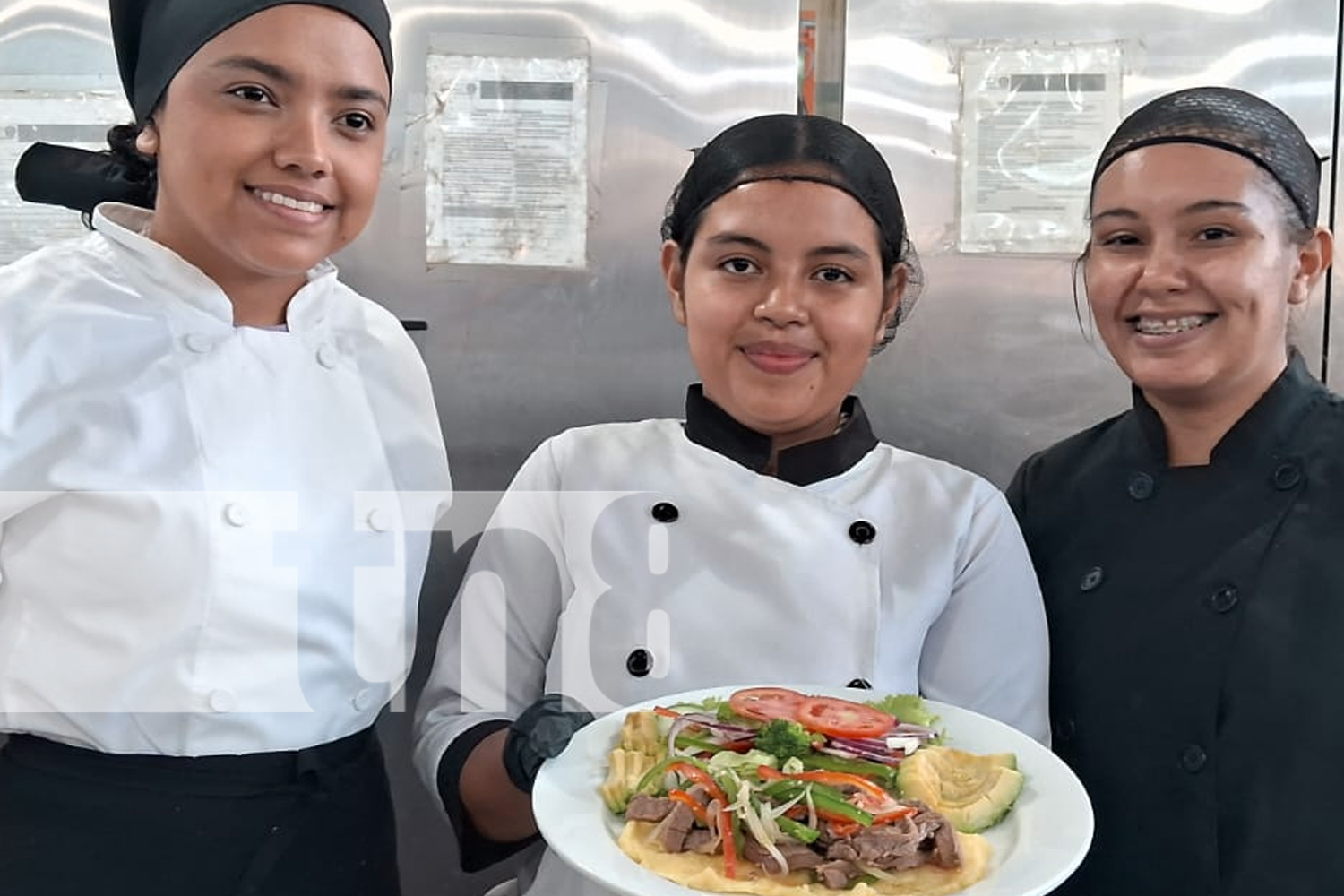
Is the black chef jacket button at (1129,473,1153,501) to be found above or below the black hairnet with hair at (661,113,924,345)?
below

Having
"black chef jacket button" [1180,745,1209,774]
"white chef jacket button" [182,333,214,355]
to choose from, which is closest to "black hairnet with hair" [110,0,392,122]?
"white chef jacket button" [182,333,214,355]

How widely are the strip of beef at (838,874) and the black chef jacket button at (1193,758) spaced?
507 mm

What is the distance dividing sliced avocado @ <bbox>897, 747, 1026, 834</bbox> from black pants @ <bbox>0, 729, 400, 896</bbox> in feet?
2.20

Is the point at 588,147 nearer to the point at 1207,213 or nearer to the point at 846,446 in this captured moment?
the point at 846,446

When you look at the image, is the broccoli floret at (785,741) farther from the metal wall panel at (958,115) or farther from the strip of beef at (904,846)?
the metal wall panel at (958,115)

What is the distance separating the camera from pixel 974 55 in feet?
6.07

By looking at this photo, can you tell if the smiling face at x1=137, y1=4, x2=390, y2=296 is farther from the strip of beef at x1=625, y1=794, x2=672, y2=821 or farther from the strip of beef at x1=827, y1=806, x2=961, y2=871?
the strip of beef at x1=827, y1=806, x2=961, y2=871

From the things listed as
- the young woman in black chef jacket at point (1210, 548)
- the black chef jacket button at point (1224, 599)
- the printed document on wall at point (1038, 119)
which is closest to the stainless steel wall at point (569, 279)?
the printed document on wall at point (1038, 119)

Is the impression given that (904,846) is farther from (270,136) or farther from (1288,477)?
(270,136)

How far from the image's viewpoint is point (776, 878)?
1032mm

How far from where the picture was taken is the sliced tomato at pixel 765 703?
47.8 inches

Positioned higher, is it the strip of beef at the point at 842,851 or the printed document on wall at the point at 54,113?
the printed document on wall at the point at 54,113

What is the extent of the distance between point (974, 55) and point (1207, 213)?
1.97 feet

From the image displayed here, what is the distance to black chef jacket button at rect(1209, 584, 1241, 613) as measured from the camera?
1.35 m
